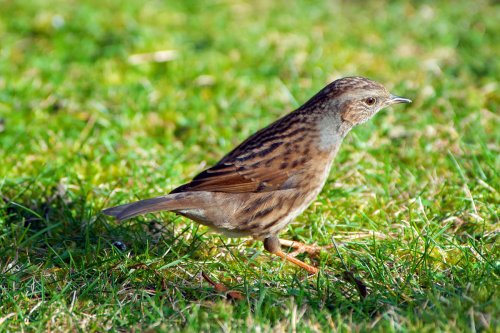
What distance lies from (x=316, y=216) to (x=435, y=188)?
107cm

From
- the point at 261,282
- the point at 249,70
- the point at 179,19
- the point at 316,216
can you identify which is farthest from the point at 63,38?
the point at 261,282

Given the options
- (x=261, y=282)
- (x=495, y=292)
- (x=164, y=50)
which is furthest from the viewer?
(x=164, y=50)

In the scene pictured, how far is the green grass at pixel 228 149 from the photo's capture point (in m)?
4.65

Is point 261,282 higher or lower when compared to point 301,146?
lower

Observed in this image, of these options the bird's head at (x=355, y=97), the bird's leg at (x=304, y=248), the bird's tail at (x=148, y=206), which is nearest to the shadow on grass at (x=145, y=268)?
the bird's leg at (x=304, y=248)

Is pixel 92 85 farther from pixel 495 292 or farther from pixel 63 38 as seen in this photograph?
pixel 495 292

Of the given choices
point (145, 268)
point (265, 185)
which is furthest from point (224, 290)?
point (265, 185)

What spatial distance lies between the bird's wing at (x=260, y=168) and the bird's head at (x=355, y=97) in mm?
409

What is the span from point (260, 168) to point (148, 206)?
902 millimetres

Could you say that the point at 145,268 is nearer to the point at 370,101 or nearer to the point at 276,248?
the point at 276,248

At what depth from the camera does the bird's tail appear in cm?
489

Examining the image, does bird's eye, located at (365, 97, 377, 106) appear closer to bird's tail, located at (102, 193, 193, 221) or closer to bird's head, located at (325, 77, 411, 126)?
bird's head, located at (325, 77, 411, 126)

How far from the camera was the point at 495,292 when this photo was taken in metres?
4.38

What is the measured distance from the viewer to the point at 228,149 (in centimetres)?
725
